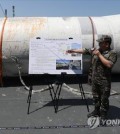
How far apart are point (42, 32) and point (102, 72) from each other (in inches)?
135

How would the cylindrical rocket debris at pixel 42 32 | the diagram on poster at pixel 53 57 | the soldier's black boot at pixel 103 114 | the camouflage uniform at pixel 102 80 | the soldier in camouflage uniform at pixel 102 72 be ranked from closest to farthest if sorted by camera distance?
the soldier in camouflage uniform at pixel 102 72 → the camouflage uniform at pixel 102 80 → the soldier's black boot at pixel 103 114 → the diagram on poster at pixel 53 57 → the cylindrical rocket debris at pixel 42 32

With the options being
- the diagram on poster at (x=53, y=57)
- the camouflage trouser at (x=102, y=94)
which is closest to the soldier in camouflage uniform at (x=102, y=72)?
the camouflage trouser at (x=102, y=94)

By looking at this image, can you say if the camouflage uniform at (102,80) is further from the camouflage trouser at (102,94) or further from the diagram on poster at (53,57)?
the diagram on poster at (53,57)

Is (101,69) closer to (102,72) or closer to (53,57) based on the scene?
(102,72)

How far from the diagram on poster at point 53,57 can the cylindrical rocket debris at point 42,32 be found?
1813 mm

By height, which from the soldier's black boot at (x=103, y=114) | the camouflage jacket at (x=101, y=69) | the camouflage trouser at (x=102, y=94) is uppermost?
the camouflage jacket at (x=101, y=69)

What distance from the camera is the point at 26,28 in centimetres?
893

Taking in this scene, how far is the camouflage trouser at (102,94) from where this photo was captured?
5.82m

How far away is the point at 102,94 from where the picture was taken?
590 cm

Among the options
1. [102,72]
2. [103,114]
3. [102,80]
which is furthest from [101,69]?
[103,114]

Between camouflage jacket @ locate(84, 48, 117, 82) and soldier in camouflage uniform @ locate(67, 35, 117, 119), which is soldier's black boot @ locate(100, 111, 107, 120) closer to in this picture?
soldier in camouflage uniform @ locate(67, 35, 117, 119)

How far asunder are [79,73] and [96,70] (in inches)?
42.9

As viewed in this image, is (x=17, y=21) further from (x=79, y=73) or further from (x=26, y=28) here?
(x=79, y=73)


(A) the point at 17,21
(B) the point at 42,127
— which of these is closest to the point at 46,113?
(B) the point at 42,127
